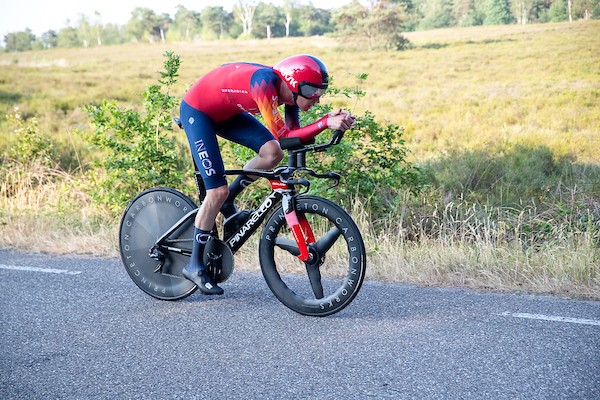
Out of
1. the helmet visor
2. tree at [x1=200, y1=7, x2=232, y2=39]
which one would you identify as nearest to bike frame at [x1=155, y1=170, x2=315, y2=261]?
the helmet visor

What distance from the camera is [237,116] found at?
527 centimetres

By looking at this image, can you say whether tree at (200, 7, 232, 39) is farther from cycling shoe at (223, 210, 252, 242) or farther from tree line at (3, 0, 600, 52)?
cycling shoe at (223, 210, 252, 242)

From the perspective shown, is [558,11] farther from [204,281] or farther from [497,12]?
[204,281]

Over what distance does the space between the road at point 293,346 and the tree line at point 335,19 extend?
1719 cm

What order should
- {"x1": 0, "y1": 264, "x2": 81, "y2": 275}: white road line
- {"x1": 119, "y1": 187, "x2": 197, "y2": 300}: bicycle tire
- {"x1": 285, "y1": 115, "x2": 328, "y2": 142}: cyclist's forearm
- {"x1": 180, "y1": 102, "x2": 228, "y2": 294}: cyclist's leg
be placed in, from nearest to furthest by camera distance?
{"x1": 285, "y1": 115, "x2": 328, "y2": 142}: cyclist's forearm → {"x1": 180, "y1": 102, "x2": 228, "y2": 294}: cyclist's leg → {"x1": 119, "y1": 187, "x2": 197, "y2": 300}: bicycle tire → {"x1": 0, "y1": 264, "x2": 81, "y2": 275}: white road line

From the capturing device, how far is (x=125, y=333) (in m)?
4.71

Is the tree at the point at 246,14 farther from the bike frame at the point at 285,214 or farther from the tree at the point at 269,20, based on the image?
the bike frame at the point at 285,214

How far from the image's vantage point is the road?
3699 millimetres

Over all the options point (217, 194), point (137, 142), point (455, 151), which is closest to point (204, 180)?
point (217, 194)

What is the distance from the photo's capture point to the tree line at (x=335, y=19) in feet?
75.4

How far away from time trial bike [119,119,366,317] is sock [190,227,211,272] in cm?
5

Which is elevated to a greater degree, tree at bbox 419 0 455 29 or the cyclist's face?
tree at bbox 419 0 455 29

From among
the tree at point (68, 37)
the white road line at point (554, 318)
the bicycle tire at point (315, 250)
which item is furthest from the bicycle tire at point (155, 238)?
the tree at point (68, 37)

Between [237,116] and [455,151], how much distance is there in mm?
9217
